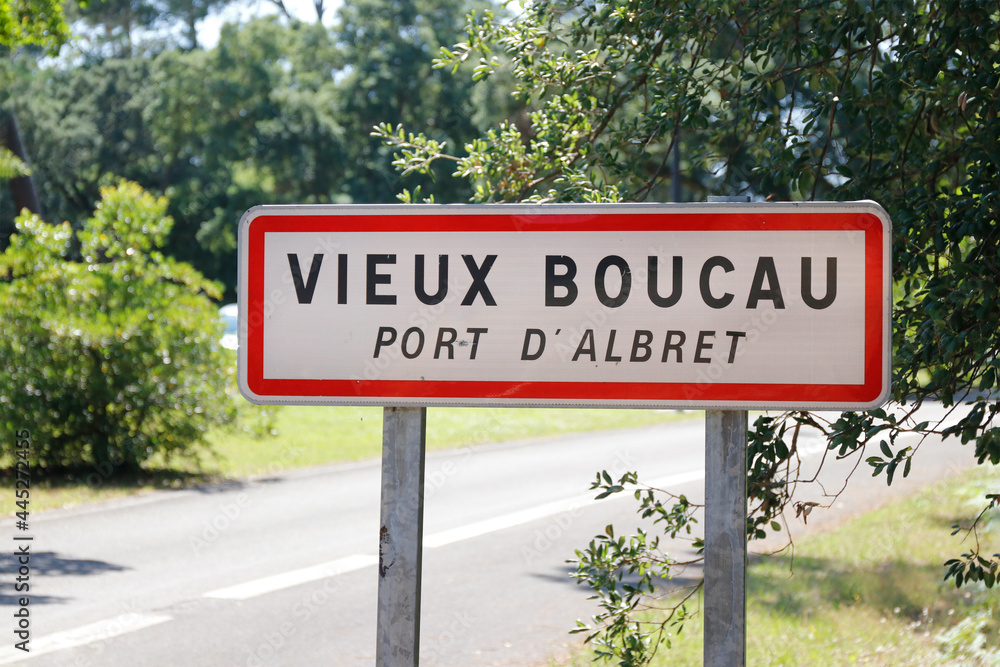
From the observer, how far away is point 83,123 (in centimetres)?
4388

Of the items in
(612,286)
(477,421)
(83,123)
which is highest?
(83,123)

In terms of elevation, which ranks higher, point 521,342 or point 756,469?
point 521,342

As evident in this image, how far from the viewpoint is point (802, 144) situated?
12.7 feet

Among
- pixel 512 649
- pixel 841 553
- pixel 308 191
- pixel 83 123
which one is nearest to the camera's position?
pixel 512 649

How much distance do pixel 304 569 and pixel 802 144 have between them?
5296mm

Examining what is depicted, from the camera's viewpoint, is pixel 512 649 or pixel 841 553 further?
pixel 841 553

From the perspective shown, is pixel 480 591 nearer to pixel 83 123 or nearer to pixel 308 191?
pixel 308 191

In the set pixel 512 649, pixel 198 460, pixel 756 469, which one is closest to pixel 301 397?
pixel 756 469

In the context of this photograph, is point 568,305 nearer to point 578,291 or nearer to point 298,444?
point 578,291

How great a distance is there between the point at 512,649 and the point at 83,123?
43809mm

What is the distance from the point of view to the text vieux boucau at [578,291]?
214 cm

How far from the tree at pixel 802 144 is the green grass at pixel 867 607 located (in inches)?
31.4

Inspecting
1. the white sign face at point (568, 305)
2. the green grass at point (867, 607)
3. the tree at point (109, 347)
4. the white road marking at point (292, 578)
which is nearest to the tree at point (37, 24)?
the tree at point (109, 347)

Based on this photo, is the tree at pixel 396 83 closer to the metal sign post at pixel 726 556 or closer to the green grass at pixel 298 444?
the green grass at pixel 298 444
